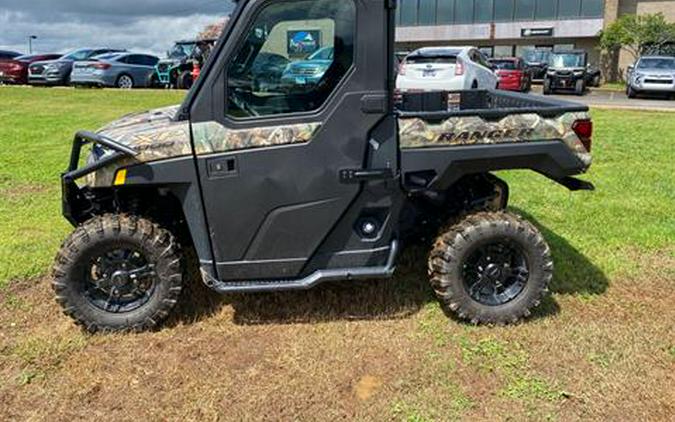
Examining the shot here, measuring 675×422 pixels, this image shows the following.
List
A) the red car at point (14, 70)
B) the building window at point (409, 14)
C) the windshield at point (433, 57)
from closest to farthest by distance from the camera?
the windshield at point (433, 57) < the red car at point (14, 70) < the building window at point (409, 14)

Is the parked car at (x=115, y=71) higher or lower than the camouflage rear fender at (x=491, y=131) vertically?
lower

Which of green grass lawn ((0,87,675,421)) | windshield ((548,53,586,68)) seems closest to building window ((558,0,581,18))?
windshield ((548,53,586,68))

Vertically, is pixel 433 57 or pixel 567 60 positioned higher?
pixel 433 57

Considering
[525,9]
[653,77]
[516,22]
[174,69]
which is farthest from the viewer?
[516,22]

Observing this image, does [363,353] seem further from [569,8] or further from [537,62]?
[569,8]

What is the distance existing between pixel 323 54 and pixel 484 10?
4965cm

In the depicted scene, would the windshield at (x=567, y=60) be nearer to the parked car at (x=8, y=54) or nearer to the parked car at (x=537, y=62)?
the parked car at (x=537, y=62)

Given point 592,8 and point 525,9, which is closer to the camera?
point 592,8

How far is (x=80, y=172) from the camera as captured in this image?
3.71 metres

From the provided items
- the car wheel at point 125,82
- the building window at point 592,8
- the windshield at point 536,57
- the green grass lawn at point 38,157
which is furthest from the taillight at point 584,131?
the building window at point 592,8

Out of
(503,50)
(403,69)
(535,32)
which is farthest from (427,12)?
(403,69)

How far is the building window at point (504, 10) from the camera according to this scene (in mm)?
48594

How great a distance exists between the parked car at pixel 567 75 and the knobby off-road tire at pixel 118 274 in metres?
26.4

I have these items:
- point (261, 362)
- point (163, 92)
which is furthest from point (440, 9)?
point (261, 362)
